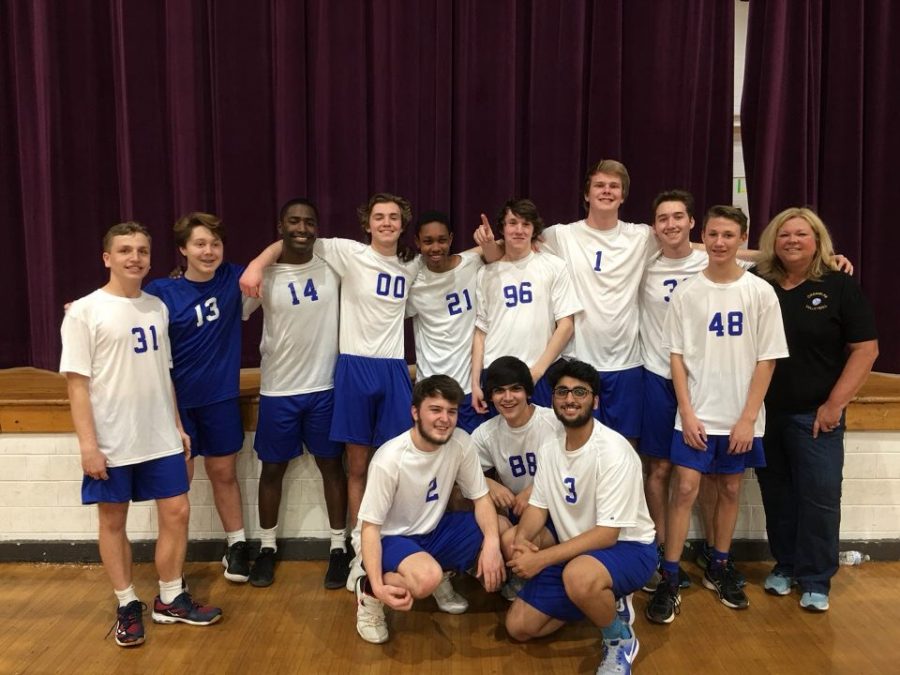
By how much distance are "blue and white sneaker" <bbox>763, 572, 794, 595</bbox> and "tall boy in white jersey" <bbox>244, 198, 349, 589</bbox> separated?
1787 mm

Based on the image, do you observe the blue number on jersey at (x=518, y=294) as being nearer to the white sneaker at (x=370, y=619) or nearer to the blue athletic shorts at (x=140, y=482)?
the white sneaker at (x=370, y=619)

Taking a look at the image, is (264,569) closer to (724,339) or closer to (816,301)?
(724,339)

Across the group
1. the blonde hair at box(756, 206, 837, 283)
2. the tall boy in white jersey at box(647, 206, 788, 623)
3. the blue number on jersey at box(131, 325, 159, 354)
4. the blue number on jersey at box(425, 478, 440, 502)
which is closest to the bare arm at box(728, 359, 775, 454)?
the tall boy in white jersey at box(647, 206, 788, 623)

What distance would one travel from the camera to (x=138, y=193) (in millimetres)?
3518

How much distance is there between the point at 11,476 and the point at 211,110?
2013 millimetres

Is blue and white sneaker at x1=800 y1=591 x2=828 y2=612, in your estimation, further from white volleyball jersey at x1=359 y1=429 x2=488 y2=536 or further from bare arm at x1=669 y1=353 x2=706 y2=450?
white volleyball jersey at x1=359 y1=429 x2=488 y2=536

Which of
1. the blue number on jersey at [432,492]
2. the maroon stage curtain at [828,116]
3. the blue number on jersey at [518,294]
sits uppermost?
the maroon stage curtain at [828,116]

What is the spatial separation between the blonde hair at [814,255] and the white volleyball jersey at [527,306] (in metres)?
0.78

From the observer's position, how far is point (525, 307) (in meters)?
2.79

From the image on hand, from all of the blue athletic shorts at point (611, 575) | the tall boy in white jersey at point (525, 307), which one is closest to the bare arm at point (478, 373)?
the tall boy in white jersey at point (525, 307)

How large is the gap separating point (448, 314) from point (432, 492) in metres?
0.79

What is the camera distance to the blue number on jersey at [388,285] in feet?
9.24

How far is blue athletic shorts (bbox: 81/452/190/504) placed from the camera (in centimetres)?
238

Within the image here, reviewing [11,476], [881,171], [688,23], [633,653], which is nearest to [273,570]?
[11,476]
